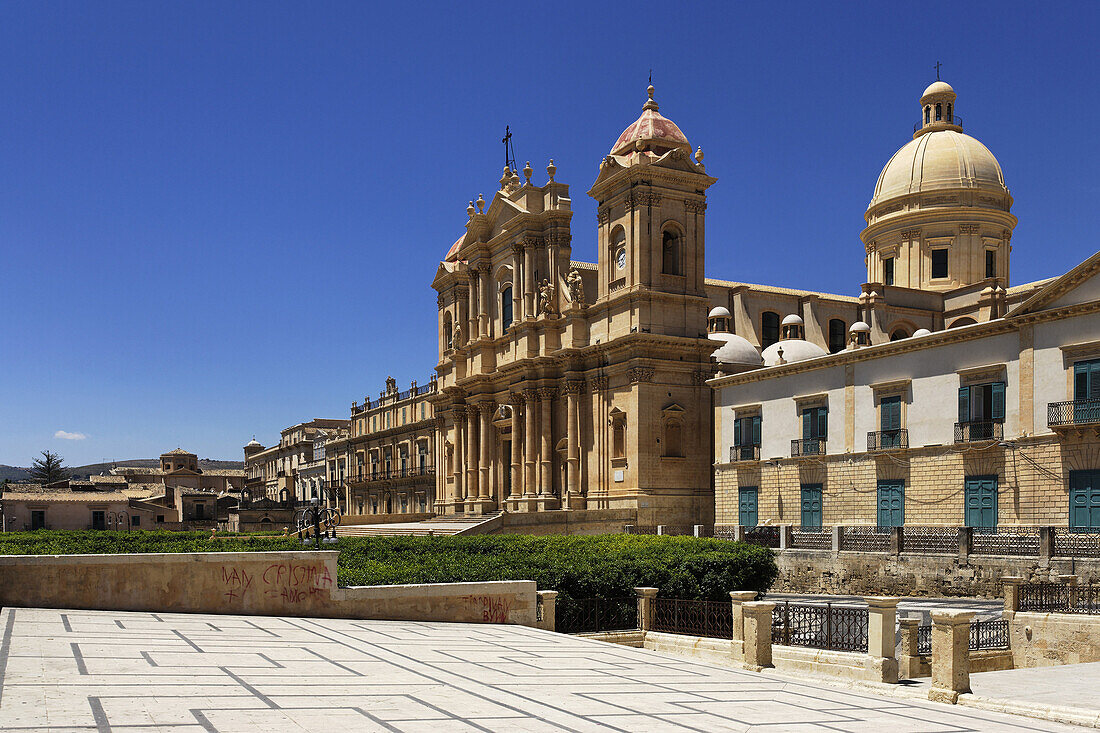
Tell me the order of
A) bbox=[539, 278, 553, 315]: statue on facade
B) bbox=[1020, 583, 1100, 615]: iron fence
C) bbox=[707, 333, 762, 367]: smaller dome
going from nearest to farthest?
bbox=[1020, 583, 1100, 615]: iron fence, bbox=[707, 333, 762, 367]: smaller dome, bbox=[539, 278, 553, 315]: statue on facade

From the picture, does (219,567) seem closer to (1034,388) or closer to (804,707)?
(804,707)

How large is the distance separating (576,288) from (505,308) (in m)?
8.27

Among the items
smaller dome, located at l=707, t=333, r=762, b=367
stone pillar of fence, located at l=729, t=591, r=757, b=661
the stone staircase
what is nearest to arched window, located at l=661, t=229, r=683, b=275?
smaller dome, located at l=707, t=333, r=762, b=367

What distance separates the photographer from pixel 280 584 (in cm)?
1809

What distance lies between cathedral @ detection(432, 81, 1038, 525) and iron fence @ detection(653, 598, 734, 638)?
73.7 ft

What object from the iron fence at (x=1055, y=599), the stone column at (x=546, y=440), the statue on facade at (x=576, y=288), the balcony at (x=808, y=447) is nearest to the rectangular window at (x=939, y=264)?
the statue on facade at (x=576, y=288)

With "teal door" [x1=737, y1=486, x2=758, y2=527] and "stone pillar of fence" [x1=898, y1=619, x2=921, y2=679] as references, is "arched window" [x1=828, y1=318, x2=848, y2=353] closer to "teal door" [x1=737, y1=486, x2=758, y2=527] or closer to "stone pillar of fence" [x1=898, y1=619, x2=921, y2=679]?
"teal door" [x1=737, y1=486, x2=758, y2=527]

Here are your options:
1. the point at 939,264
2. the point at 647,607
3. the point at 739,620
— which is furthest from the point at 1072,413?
the point at 939,264

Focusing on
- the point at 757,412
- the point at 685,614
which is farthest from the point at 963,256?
the point at 685,614

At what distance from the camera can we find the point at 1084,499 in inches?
1099

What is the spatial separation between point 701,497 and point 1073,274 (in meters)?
20.9

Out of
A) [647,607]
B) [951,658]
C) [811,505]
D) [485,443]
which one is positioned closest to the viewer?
[951,658]

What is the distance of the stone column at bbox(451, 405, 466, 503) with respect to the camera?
2367 inches

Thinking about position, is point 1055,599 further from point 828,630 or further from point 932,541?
point 828,630
